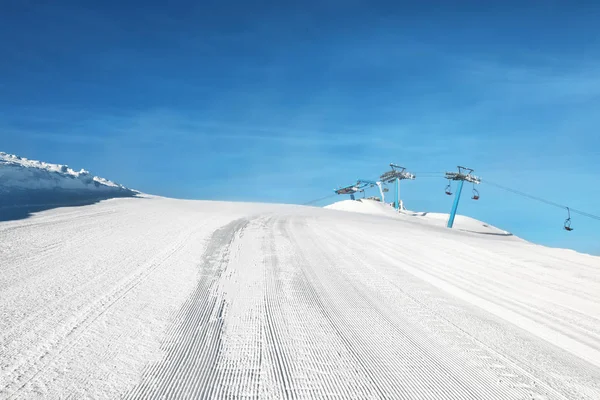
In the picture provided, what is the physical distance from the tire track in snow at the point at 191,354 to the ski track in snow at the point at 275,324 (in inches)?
0.6

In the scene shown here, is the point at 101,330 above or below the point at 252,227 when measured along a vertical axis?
below

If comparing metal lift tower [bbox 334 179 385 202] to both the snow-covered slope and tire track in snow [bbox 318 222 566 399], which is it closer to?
the snow-covered slope

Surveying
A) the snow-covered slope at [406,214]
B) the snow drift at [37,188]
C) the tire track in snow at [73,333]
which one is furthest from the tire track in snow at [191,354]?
the snow-covered slope at [406,214]

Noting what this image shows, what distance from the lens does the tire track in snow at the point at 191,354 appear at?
2.38 m

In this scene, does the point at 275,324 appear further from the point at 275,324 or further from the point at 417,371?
the point at 417,371

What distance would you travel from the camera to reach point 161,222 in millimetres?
10234

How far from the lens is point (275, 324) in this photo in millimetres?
3570

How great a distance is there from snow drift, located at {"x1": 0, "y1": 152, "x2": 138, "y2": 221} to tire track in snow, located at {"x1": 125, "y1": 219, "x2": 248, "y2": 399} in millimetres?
6767

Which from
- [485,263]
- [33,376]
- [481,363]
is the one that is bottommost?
[33,376]

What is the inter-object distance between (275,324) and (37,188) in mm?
13432

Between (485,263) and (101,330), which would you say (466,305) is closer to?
(485,263)

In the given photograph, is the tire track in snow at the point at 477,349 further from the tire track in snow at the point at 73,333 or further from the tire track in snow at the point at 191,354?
the tire track in snow at the point at 73,333

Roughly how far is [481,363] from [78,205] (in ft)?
39.6

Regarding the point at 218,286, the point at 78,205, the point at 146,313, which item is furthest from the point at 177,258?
the point at 78,205
